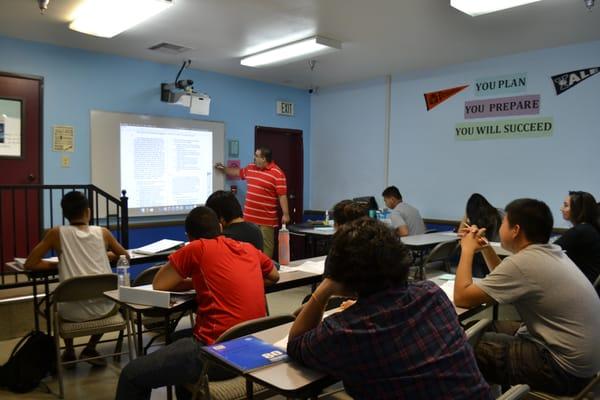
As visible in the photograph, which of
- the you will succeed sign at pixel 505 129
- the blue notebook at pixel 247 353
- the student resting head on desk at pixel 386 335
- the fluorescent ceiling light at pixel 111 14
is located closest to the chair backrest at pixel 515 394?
the student resting head on desk at pixel 386 335

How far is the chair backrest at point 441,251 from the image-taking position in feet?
13.1

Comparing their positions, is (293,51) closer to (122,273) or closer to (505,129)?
(505,129)

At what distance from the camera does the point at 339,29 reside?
436 cm

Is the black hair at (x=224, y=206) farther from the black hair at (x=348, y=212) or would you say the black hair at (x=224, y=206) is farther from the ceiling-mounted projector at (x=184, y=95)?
the ceiling-mounted projector at (x=184, y=95)

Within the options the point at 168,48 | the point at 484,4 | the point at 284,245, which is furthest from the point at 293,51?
the point at 284,245

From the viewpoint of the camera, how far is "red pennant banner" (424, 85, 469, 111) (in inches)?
230

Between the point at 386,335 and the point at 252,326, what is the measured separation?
67 centimetres

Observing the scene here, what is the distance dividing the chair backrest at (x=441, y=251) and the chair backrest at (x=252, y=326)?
2.40 metres

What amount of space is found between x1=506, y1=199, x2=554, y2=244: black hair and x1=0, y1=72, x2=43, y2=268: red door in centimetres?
438

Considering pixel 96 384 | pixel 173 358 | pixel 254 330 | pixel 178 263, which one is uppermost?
pixel 178 263

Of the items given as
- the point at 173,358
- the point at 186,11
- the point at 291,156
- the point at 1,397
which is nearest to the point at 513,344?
the point at 173,358

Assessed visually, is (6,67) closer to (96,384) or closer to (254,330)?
(96,384)

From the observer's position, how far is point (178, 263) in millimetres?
2117

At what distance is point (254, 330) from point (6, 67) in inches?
166
